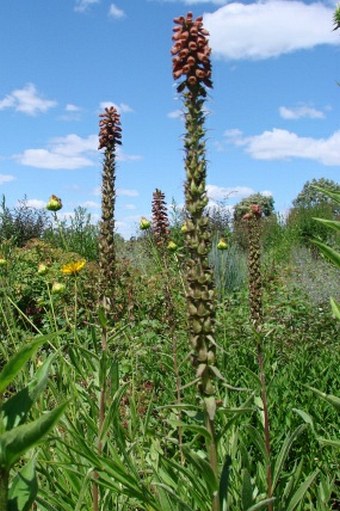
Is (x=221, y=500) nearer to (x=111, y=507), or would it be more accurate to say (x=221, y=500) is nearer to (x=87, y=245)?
(x=111, y=507)

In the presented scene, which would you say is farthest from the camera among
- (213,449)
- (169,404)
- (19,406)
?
(169,404)

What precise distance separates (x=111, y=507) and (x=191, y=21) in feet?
6.70

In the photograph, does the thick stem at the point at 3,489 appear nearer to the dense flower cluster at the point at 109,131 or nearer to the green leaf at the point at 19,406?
the green leaf at the point at 19,406

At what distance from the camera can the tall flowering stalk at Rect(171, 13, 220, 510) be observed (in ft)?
5.43

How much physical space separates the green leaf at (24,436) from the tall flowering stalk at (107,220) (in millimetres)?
1714

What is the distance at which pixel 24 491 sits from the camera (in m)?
0.98

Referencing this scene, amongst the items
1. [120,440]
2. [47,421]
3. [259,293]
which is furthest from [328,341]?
[47,421]

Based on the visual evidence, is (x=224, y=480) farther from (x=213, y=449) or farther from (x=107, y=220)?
Answer: (x=107, y=220)

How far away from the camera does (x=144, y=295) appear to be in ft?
25.5

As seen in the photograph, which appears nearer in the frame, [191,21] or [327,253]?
[327,253]

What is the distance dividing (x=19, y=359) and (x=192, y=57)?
1.08m

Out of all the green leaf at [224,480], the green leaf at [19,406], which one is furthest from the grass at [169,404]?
the green leaf at [19,406]

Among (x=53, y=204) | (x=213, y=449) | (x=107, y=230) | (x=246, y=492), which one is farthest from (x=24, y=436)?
(x=53, y=204)

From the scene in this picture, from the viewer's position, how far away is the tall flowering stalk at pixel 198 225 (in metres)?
1.65
